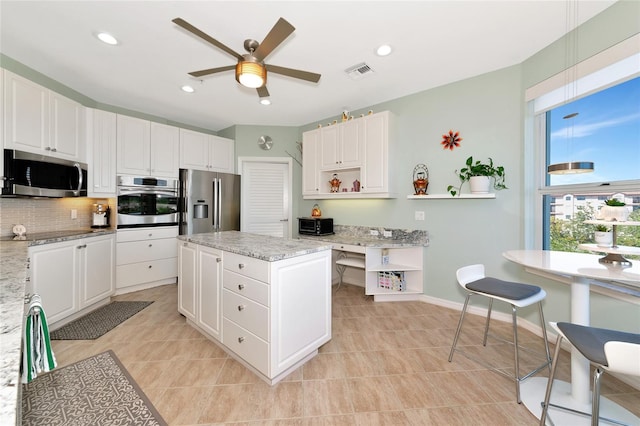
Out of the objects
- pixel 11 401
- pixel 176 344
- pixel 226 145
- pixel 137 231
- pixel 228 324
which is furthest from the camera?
pixel 226 145

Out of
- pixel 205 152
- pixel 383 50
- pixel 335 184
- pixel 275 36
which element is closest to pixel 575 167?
pixel 383 50

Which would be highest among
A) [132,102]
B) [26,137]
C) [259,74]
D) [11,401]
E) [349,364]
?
[132,102]

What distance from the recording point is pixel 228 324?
2.12 m

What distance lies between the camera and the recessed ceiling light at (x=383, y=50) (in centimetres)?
241

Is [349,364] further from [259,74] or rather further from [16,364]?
[259,74]

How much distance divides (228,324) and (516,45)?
358 centimetres

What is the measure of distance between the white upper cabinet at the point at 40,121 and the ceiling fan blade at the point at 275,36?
237cm

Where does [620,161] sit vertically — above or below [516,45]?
below

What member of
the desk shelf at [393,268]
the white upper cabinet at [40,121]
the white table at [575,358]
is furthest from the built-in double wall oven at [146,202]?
the white table at [575,358]

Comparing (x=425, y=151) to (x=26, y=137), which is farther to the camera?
(x=425, y=151)

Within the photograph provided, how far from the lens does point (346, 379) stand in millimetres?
1895

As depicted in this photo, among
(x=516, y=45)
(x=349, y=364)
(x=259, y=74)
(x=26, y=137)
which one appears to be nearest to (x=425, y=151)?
(x=516, y=45)

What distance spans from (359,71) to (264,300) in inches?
101

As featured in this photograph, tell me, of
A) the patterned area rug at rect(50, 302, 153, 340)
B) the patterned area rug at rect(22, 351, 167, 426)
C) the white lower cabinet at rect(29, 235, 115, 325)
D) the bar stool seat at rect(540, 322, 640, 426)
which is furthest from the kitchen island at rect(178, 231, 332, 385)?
the bar stool seat at rect(540, 322, 640, 426)
